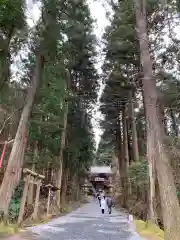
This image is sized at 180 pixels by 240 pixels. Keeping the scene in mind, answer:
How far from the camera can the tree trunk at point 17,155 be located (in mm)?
8461

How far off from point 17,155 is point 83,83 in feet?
36.6

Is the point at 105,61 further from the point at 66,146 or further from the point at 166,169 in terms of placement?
the point at 166,169

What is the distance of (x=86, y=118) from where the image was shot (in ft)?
67.9

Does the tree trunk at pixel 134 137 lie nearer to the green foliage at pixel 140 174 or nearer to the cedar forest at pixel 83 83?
the cedar forest at pixel 83 83

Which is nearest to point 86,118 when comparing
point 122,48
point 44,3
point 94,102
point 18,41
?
point 94,102

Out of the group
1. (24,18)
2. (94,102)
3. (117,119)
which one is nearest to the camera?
(24,18)

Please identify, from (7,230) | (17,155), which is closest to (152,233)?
(7,230)

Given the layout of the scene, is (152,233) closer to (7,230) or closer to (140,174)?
(7,230)

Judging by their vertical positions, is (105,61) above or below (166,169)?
above

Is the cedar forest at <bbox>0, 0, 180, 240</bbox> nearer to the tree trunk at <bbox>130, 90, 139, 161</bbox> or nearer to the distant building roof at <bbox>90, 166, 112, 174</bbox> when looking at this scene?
the tree trunk at <bbox>130, 90, 139, 161</bbox>

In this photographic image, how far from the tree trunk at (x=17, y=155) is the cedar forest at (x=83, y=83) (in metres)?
0.03

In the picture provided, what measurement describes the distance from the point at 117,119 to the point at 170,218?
55.3 feet

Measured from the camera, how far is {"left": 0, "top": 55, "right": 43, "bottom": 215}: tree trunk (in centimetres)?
846

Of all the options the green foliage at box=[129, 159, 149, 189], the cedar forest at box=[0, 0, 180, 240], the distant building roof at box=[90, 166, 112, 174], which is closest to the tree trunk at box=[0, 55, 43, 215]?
the cedar forest at box=[0, 0, 180, 240]
